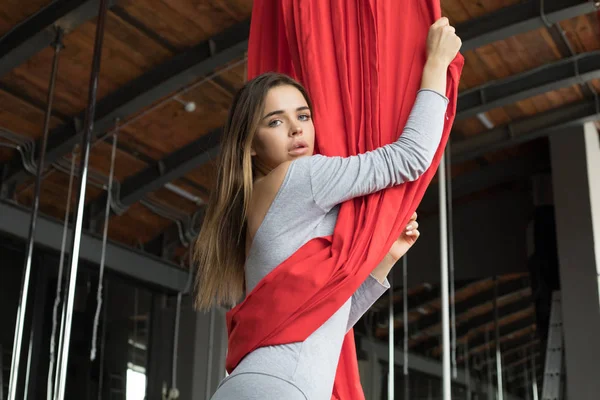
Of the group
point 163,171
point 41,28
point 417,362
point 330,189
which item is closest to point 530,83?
point 417,362

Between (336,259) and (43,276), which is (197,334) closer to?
(43,276)

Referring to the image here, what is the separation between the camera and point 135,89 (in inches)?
282

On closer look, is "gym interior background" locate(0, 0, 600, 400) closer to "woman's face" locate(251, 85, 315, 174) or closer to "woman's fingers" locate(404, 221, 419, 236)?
"woman's face" locate(251, 85, 315, 174)

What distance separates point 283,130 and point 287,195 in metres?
0.17

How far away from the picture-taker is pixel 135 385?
9172mm

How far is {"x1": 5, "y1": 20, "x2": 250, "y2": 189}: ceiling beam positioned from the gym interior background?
15mm

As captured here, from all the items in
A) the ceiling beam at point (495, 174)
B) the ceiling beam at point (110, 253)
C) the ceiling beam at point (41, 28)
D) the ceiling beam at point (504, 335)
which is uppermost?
the ceiling beam at point (495, 174)

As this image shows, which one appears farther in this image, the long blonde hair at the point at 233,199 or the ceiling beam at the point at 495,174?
the ceiling beam at the point at 495,174

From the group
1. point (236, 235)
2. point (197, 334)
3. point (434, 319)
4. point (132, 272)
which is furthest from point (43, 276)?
point (236, 235)

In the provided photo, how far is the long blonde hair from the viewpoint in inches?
62.9

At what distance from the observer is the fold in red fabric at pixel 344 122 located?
141cm

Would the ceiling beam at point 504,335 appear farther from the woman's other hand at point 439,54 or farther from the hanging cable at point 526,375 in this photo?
the woman's other hand at point 439,54

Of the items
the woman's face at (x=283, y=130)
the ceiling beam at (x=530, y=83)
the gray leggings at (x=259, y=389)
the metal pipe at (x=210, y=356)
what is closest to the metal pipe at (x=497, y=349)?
the ceiling beam at (x=530, y=83)

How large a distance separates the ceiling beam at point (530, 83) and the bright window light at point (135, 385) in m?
4.35
